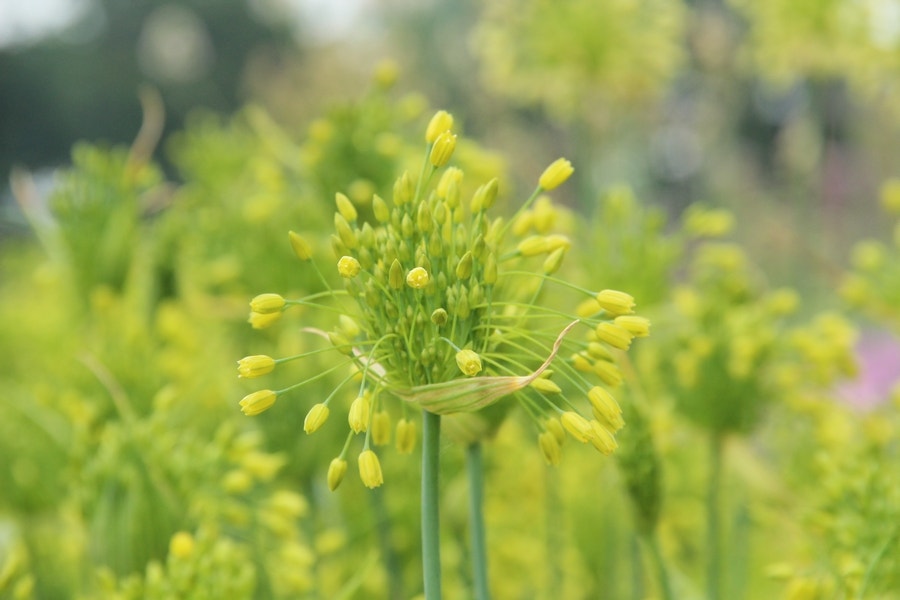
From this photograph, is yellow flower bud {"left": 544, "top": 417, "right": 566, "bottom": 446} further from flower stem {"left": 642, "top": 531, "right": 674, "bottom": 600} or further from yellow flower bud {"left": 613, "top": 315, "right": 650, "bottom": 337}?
flower stem {"left": 642, "top": 531, "right": 674, "bottom": 600}

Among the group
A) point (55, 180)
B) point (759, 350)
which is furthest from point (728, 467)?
point (55, 180)

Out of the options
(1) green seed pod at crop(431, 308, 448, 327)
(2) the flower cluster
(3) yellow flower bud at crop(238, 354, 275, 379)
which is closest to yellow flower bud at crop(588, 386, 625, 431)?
(2) the flower cluster

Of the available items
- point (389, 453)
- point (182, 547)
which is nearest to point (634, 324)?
point (182, 547)

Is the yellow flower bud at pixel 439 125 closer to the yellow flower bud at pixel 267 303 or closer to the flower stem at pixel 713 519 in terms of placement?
the yellow flower bud at pixel 267 303

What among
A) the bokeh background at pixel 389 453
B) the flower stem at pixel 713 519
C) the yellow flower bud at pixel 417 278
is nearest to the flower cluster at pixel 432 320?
the yellow flower bud at pixel 417 278

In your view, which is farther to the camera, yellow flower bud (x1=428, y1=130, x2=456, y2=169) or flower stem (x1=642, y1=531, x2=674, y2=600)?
flower stem (x1=642, y1=531, x2=674, y2=600)

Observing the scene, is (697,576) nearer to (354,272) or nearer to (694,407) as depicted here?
(694,407)
